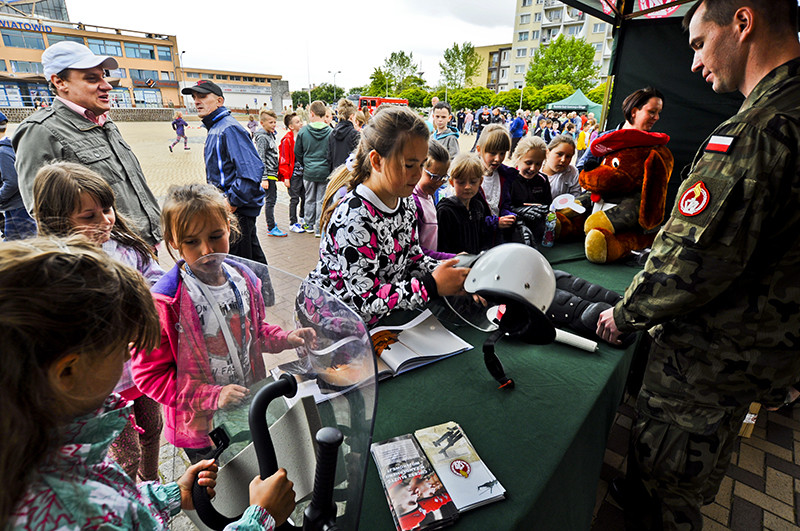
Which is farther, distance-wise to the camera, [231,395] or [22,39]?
[22,39]

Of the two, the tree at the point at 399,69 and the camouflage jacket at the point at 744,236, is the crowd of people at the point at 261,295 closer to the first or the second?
the camouflage jacket at the point at 744,236

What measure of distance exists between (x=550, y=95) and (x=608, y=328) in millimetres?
38942

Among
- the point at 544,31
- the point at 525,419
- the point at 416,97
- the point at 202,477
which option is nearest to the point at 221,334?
the point at 202,477

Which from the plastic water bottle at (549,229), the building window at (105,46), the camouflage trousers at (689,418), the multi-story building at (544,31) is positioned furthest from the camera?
the multi-story building at (544,31)

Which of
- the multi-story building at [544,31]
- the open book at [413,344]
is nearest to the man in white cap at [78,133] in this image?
the open book at [413,344]

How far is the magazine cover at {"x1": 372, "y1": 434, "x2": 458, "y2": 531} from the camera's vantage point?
900mm

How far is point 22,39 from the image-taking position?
135ft

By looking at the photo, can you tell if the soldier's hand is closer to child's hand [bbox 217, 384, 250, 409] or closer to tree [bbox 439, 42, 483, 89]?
child's hand [bbox 217, 384, 250, 409]

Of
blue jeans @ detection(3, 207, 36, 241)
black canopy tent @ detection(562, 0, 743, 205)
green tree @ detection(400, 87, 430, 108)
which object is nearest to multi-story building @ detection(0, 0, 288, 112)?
green tree @ detection(400, 87, 430, 108)

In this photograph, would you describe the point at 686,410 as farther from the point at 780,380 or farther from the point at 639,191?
the point at 639,191

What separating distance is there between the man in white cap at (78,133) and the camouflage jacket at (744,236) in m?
2.97

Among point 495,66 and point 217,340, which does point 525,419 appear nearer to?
point 217,340

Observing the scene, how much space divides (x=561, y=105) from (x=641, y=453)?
24.9 metres

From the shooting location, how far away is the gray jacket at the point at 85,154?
85.3 inches
